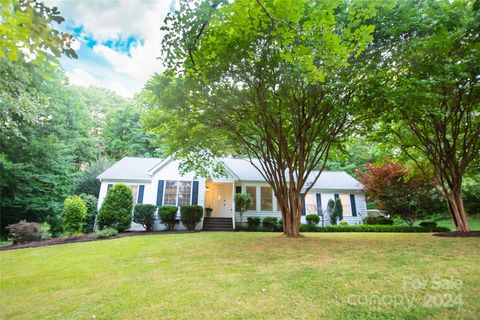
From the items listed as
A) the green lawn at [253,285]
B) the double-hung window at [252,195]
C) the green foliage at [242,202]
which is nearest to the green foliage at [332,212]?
the double-hung window at [252,195]

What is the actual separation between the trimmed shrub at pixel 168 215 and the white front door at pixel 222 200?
11.4 feet

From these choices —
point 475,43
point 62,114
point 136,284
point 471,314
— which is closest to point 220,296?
point 136,284

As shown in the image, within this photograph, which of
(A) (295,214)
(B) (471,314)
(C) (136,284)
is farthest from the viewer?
(A) (295,214)

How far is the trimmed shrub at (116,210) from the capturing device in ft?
41.0

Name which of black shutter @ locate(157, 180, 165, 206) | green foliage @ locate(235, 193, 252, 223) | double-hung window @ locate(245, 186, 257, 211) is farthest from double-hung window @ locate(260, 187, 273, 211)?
black shutter @ locate(157, 180, 165, 206)

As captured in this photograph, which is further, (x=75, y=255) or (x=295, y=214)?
(x=295, y=214)

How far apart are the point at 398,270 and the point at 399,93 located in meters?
4.67

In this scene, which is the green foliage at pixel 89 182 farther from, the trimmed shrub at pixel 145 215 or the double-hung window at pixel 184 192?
the double-hung window at pixel 184 192

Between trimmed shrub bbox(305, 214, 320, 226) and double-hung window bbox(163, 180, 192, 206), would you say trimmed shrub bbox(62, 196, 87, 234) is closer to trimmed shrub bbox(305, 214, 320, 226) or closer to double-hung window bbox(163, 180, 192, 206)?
double-hung window bbox(163, 180, 192, 206)

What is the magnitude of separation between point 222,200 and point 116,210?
699 centimetres

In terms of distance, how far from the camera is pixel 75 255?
23.0ft

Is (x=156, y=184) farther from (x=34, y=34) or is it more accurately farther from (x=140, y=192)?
(x=34, y=34)

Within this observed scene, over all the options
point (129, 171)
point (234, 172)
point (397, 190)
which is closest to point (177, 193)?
point (129, 171)

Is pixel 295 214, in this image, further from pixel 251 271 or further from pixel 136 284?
pixel 136 284
